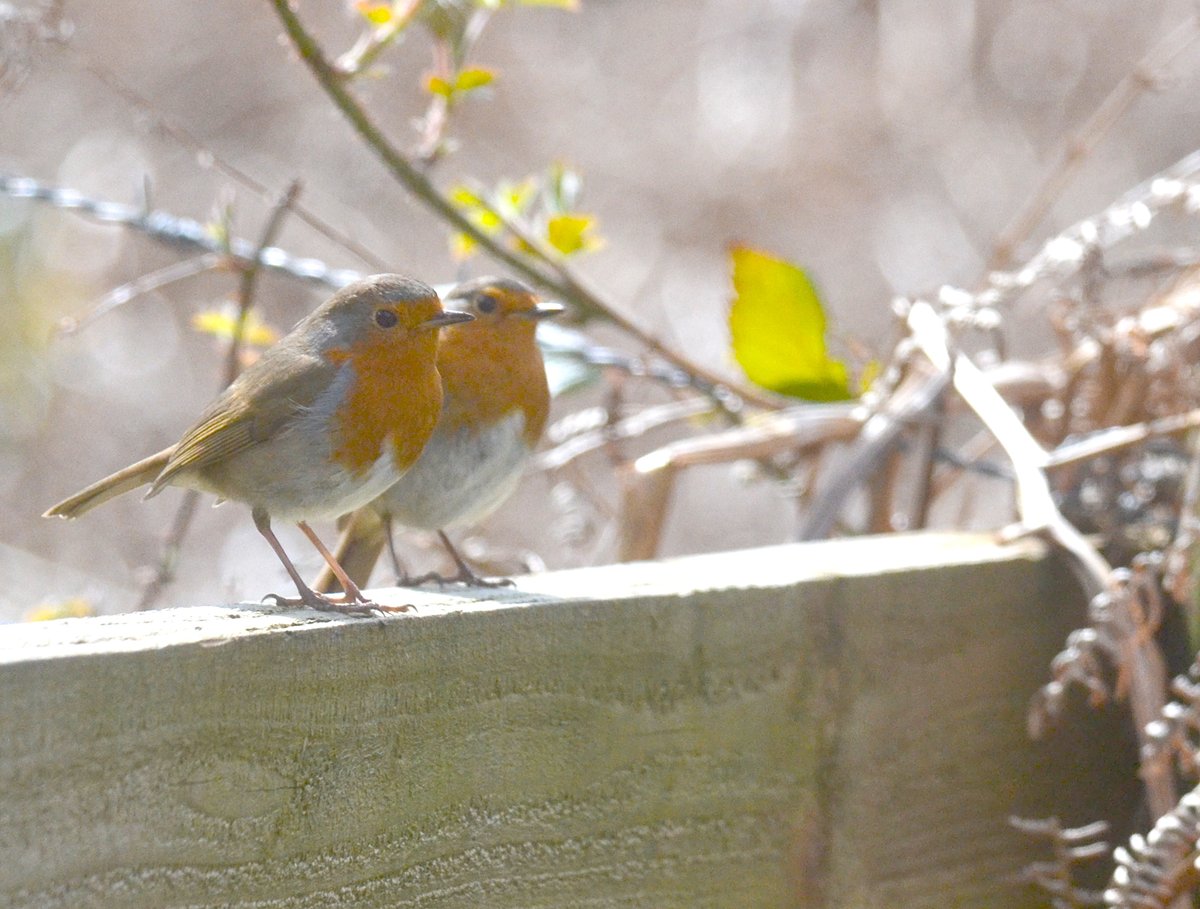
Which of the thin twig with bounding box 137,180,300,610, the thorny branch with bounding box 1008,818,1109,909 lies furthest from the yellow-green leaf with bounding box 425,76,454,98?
the thorny branch with bounding box 1008,818,1109,909

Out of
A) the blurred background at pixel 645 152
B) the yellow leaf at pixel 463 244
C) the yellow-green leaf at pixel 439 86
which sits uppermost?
the blurred background at pixel 645 152

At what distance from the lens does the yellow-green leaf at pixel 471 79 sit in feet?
8.06

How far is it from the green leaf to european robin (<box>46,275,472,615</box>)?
897mm

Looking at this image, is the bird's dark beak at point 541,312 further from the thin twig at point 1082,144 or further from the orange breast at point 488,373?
the thin twig at point 1082,144

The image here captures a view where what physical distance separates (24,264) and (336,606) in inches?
161

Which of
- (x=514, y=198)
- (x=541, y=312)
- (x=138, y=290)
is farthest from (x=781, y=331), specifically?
(x=138, y=290)

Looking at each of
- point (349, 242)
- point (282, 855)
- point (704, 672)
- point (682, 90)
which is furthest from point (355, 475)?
point (682, 90)

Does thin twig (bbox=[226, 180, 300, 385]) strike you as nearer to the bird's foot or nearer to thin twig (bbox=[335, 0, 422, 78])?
thin twig (bbox=[335, 0, 422, 78])

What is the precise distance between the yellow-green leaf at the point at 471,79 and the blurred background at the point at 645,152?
3.22m

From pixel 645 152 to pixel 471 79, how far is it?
4254 millimetres

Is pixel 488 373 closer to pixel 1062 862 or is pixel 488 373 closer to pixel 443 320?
pixel 443 320

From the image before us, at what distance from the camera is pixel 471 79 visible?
2.46 m

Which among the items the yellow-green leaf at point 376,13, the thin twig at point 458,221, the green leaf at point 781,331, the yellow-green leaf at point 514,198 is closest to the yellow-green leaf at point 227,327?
the thin twig at point 458,221

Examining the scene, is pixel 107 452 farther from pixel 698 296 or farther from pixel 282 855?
pixel 282 855
